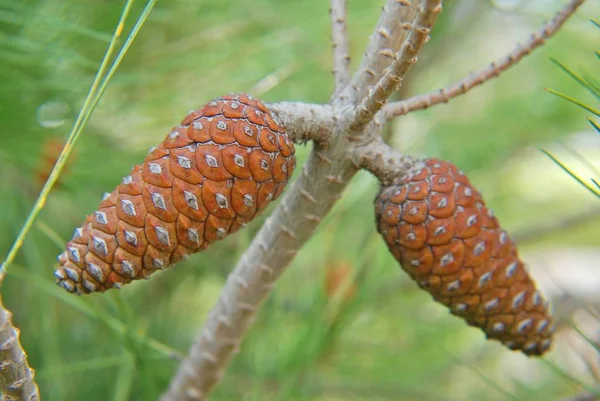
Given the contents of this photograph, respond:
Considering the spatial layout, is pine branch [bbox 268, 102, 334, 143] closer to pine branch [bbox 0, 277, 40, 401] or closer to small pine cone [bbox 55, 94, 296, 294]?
small pine cone [bbox 55, 94, 296, 294]

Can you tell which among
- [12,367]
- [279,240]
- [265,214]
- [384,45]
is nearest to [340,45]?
[384,45]

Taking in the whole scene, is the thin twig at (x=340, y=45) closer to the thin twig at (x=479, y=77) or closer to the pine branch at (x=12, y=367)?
the thin twig at (x=479, y=77)

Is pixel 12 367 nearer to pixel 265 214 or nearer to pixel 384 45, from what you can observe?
pixel 384 45

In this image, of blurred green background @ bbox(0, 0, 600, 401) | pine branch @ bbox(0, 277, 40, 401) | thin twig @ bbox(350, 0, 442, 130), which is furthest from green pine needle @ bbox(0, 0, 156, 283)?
blurred green background @ bbox(0, 0, 600, 401)

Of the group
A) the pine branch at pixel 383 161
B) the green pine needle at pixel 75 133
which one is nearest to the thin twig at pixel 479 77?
the pine branch at pixel 383 161

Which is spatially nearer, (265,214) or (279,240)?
(279,240)

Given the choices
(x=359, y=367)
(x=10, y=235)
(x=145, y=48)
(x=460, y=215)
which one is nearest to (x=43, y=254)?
(x=10, y=235)
